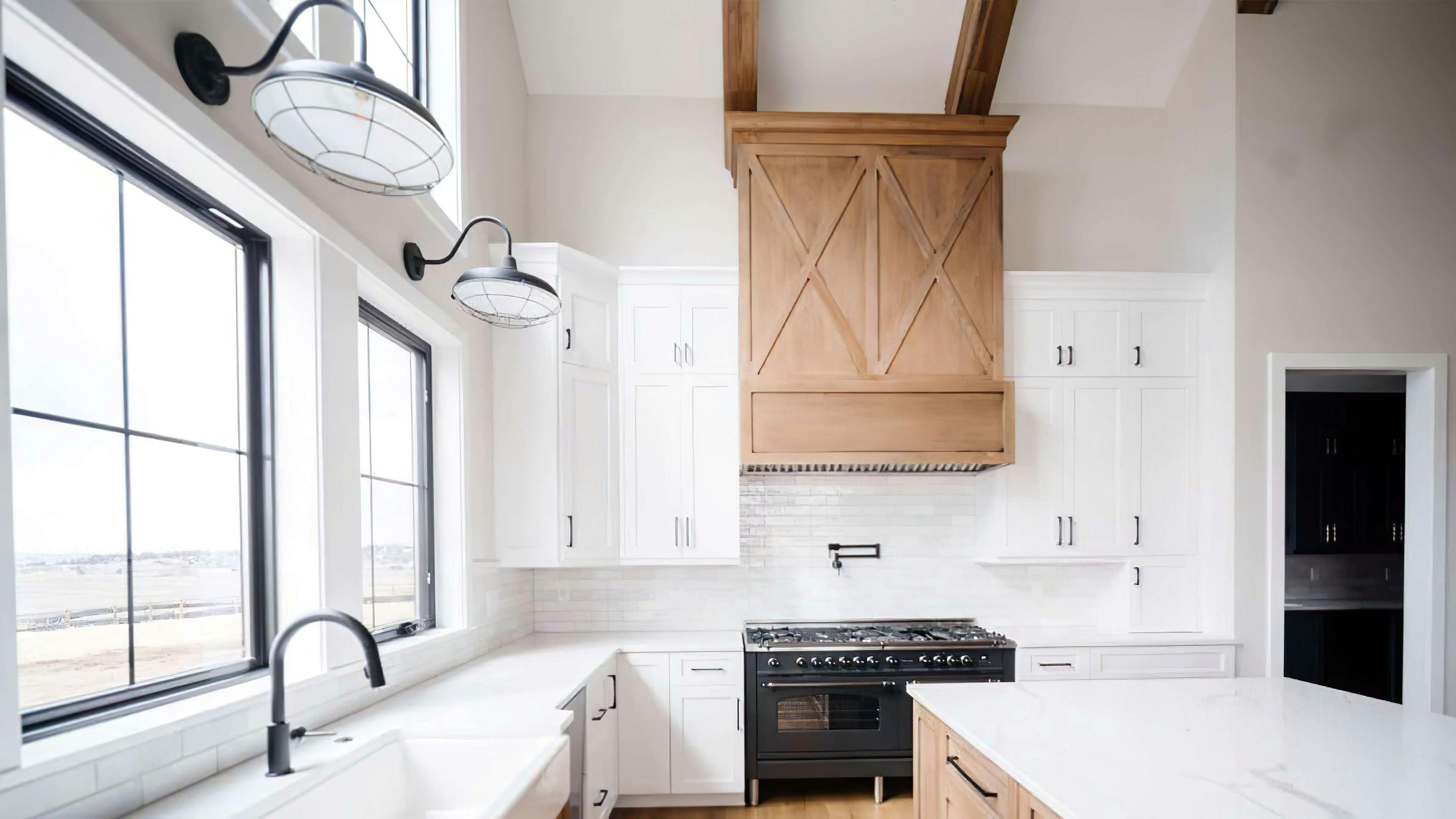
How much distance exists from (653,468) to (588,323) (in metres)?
0.81

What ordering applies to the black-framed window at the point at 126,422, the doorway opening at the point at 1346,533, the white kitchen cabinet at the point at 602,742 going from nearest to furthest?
the black-framed window at the point at 126,422
the white kitchen cabinet at the point at 602,742
the doorway opening at the point at 1346,533

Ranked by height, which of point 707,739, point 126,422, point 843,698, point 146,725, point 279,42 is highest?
point 279,42

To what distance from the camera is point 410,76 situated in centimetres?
302

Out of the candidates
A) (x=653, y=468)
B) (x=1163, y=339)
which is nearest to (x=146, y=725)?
(x=653, y=468)

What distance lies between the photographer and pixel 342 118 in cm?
125

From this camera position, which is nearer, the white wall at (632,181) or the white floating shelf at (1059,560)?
the white floating shelf at (1059,560)

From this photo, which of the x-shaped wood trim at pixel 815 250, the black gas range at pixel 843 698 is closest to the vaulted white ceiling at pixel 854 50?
the x-shaped wood trim at pixel 815 250

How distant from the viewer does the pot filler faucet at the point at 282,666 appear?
4.85 ft

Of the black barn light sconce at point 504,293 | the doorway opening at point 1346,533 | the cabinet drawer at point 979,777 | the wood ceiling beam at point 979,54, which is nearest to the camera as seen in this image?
the cabinet drawer at point 979,777

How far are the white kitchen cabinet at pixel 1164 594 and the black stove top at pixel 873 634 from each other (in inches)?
29.2

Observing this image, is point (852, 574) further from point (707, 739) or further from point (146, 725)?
point (146, 725)

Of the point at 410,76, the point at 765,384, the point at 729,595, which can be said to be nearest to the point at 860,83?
the point at 765,384

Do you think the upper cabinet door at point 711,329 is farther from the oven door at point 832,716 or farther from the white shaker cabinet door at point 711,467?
the oven door at point 832,716

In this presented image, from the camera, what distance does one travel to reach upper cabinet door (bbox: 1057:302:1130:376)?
393 centimetres
